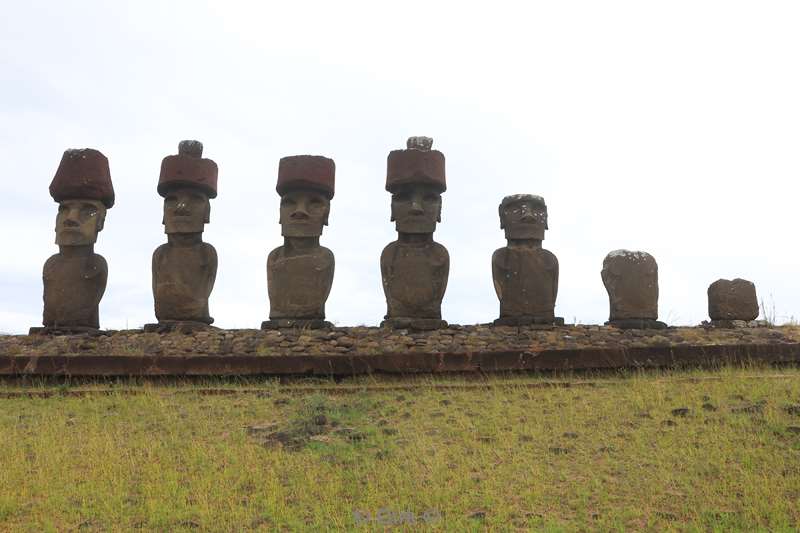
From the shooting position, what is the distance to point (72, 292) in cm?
1264

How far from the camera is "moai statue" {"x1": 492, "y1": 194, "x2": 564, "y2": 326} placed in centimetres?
1255

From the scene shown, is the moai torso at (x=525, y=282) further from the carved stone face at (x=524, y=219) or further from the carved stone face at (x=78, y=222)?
the carved stone face at (x=78, y=222)

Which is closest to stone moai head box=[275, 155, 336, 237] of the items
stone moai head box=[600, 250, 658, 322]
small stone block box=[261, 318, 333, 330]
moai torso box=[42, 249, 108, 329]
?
small stone block box=[261, 318, 333, 330]

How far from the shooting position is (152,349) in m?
11.2

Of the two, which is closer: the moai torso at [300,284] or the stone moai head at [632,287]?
the moai torso at [300,284]

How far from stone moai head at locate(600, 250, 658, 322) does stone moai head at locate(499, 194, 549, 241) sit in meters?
1.29

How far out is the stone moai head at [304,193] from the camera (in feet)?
41.4

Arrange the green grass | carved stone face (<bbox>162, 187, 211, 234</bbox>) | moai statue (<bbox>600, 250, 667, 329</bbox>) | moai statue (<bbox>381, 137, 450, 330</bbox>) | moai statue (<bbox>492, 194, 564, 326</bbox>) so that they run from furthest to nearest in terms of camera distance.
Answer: moai statue (<bbox>600, 250, 667, 329</bbox>) < carved stone face (<bbox>162, 187, 211, 234</bbox>) < moai statue (<bbox>492, 194, 564, 326</bbox>) < moai statue (<bbox>381, 137, 450, 330</bbox>) < the green grass

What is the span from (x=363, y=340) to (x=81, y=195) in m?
4.99

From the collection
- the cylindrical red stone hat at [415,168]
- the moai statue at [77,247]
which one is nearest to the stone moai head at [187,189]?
the moai statue at [77,247]

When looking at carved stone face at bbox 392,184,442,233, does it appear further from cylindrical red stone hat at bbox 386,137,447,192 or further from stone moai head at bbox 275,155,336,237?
stone moai head at bbox 275,155,336,237

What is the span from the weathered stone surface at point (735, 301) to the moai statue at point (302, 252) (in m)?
6.40

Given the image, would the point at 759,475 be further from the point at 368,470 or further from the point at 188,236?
the point at 188,236

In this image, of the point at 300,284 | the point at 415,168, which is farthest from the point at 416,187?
the point at 300,284
